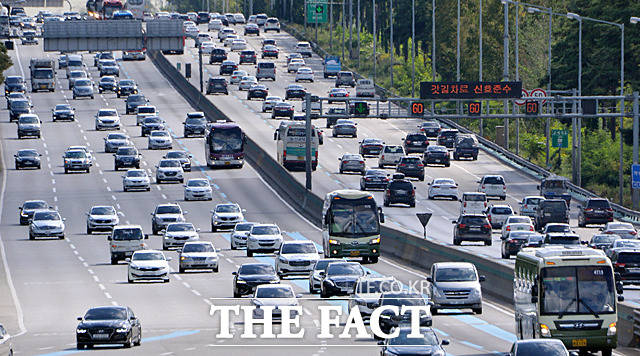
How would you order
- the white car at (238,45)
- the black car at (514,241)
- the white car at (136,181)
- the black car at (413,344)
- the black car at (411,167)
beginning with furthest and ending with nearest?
the white car at (238,45) < the black car at (411,167) < the white car at (136,181) < the black car at (514,241) < the black car at (413,344)

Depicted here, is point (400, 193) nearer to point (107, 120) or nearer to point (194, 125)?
point (194, 125)

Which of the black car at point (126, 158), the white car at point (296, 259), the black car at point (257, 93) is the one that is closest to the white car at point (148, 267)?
the white car at point (296, 259)

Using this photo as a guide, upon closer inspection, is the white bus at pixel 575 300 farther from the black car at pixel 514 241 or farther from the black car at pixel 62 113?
the black car at pixel 62 113

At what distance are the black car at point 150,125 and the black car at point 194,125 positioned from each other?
5.96ft

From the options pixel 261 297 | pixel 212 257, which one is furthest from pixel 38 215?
pixel 261 297

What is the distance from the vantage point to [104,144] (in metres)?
106

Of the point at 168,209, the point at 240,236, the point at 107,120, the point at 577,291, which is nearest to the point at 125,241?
the point at 240,236

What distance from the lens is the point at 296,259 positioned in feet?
168

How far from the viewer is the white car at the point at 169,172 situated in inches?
3489

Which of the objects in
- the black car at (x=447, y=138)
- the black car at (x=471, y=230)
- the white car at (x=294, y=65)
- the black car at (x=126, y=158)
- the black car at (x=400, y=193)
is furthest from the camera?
the white car at (x=294, y=65)

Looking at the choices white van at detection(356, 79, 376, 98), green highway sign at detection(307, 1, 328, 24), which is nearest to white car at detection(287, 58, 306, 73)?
white van at detection(356, 79, 376, 98)

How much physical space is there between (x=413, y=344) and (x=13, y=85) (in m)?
110

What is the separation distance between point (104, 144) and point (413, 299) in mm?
73389

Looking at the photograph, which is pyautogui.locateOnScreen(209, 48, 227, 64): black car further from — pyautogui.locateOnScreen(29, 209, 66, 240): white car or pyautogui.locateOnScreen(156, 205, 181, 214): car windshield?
pyautogui.locateOnScreen(29, 209, 66, 240): white car
